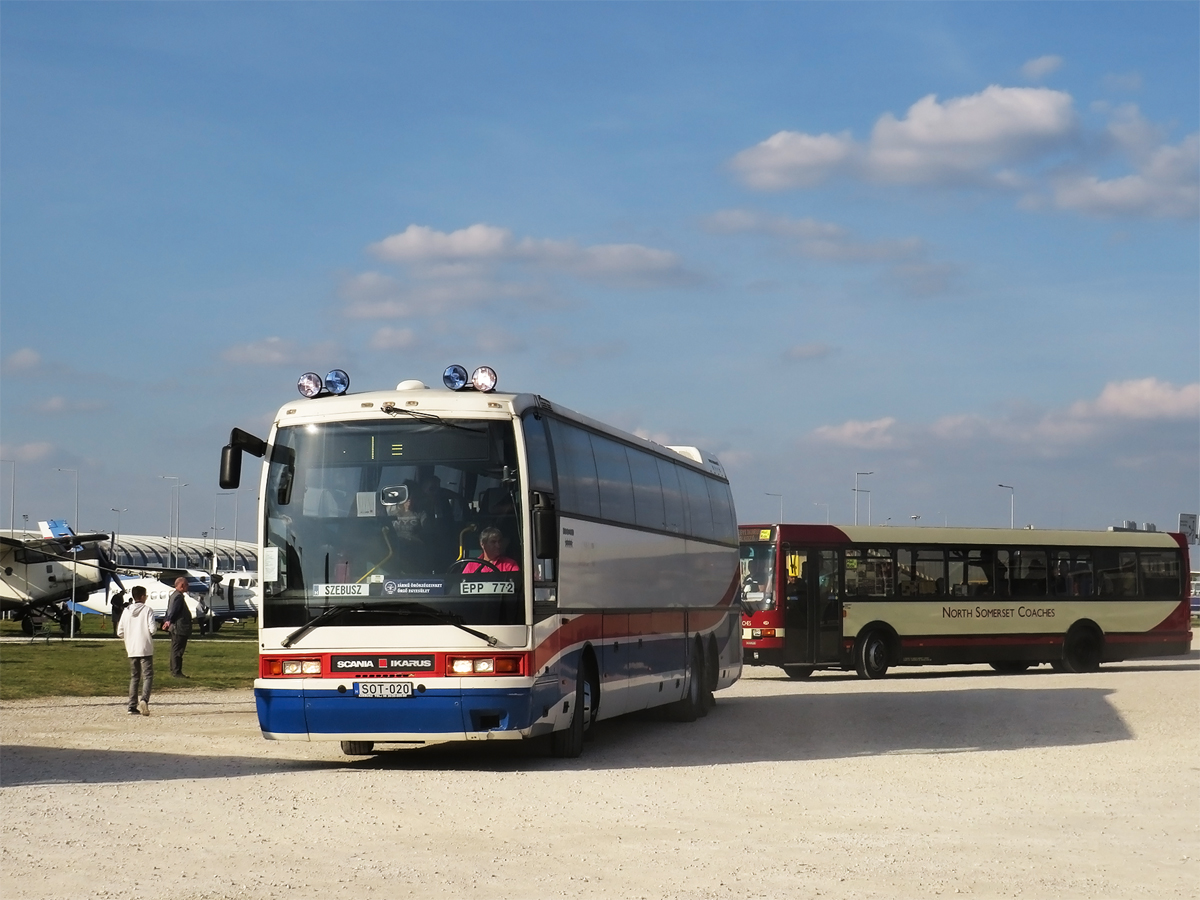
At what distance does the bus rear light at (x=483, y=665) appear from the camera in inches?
613

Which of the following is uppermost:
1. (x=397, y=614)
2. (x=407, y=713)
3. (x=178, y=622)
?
(x=397, y=614)

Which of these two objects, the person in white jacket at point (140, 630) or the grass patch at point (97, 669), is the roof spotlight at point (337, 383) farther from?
the grass patch at point (97, 669)

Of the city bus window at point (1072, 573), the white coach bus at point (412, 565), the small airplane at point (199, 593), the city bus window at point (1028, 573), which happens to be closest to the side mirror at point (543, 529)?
the white coach bus at point (412, 565)

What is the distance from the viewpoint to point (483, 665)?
1559 centimetres

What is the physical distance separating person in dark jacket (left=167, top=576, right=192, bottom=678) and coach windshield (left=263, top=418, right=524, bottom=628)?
1394 cm

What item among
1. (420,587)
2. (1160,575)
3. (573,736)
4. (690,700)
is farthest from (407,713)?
(1160,575)

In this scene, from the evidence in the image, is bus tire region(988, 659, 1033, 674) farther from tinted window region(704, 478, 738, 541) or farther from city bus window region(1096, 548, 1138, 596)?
tinted window region(704, 478, 738, 541)

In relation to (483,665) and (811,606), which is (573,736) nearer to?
(483,665)

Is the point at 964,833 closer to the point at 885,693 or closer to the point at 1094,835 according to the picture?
the point at 1094,835

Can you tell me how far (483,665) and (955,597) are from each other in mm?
19074

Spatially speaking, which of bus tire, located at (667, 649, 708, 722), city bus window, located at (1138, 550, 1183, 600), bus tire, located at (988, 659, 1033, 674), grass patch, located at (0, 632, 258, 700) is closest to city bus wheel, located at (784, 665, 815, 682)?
bus tire, located at (988, 659, 1033, 674)

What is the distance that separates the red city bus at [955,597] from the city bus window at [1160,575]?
0.10 ft

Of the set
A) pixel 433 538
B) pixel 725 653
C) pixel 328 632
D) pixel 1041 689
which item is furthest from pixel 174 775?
pixel 1041 689

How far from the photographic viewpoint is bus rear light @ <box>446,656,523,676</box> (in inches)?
613
